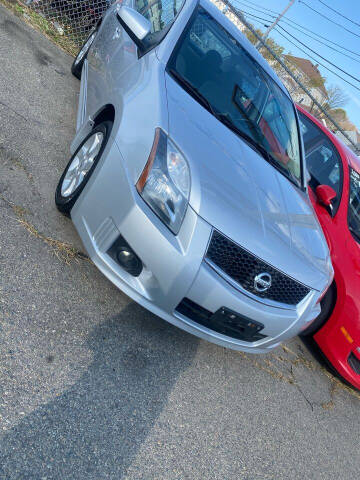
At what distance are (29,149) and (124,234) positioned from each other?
144 centimetres

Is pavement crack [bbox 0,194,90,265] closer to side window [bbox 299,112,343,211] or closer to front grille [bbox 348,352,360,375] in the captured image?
front grille [bbox 348,352,360,375]

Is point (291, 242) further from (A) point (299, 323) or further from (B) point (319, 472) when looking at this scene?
(B) point (319, 472)

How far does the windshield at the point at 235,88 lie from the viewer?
8.79ft

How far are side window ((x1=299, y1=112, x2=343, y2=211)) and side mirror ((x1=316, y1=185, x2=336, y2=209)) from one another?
0.14m

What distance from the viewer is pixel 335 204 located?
3.86 metres

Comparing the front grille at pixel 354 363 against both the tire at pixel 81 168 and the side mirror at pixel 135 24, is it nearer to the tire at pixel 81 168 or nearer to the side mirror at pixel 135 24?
the tire at pixel 81 168

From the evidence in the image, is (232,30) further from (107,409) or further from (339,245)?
(107,409)

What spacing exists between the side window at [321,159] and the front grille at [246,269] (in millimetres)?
1807

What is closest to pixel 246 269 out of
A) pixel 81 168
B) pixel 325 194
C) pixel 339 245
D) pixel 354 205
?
pixel 81 168

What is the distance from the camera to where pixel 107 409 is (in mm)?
1831

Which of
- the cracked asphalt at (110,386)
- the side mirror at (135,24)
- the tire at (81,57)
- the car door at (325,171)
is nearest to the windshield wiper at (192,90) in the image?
the side mirror at (135,24)

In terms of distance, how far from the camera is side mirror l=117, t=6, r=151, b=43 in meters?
2.64

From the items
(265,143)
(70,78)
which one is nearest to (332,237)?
(265,143)

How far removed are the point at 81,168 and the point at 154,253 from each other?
882 mm
